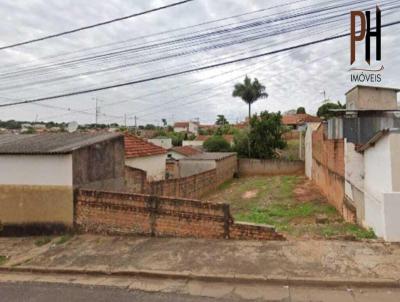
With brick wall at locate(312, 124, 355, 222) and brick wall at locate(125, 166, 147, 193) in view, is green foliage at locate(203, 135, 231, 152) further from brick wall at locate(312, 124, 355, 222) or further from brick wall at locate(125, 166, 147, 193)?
brick wall at locate(125, 166, 147, 193)

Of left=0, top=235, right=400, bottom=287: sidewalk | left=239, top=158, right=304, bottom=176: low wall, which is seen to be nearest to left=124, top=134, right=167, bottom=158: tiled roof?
left=0, top=235, right=400, bottom=287: sidewalk

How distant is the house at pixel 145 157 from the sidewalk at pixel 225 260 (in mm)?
7846

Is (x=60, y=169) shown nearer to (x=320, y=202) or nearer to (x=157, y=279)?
(x=157, y=279)

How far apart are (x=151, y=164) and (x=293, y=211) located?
298 inches

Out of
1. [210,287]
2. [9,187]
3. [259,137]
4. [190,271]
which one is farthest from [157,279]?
[259,137]

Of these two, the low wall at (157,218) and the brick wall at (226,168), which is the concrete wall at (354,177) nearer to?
the low wall at (157,218)

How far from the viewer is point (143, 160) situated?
17.4 m

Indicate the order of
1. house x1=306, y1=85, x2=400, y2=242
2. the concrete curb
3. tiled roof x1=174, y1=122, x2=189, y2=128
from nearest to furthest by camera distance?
1. the concrete curb
2. house x1=306, y1=85, x2=400, y2=242
3. tiled roof x1=174, y1=122, x2=189, y2=128

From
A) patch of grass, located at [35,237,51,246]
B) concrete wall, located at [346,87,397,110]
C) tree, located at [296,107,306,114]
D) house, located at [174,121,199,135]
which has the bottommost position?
patch of grass, located at [35,237,51,246]

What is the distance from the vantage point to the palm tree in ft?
158

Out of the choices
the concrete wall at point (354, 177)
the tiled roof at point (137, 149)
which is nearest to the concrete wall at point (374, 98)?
the concrete wall at point (354, 177)

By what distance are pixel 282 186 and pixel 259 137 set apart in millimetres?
12948

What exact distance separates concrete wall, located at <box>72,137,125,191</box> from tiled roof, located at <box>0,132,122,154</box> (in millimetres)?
217

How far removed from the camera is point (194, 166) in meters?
26.5
